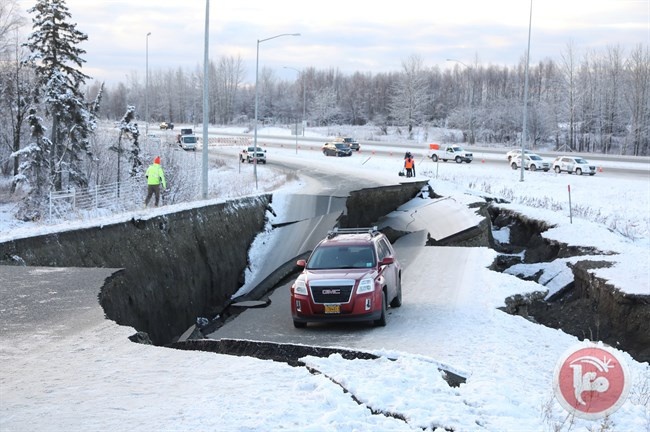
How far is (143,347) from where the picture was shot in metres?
9.52

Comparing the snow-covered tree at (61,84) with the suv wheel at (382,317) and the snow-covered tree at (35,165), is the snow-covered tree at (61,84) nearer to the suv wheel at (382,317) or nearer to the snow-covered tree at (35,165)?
the snow-covered tree at (35,165)

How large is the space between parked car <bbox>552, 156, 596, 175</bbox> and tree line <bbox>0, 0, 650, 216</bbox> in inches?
938

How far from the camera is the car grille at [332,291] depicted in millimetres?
13508

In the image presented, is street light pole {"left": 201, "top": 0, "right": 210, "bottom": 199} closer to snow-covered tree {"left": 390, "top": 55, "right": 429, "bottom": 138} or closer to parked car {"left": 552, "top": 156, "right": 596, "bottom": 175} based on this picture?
parked car {"left": 552, "top": 156, "right": 596, "bottom": 175}

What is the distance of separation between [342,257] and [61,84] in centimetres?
3695

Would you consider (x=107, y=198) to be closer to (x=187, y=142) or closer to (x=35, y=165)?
(x=35, y=165)

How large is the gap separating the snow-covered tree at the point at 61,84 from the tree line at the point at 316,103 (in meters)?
0.07

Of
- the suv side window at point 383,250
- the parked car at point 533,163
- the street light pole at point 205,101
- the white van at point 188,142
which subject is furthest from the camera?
the white van at point 188,142

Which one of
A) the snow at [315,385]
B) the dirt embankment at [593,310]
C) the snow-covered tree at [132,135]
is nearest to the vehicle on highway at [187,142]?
the snow-covered tree at [132,135]

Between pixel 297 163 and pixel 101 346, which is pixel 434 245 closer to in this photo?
pixel 101 346

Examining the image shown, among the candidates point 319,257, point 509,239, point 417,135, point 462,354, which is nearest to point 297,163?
point 509,239

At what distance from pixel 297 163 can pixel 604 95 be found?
60.9 metres

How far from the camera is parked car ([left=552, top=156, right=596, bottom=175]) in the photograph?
53.7 m

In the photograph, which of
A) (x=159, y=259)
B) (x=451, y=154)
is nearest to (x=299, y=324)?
(x=159, y=259)
